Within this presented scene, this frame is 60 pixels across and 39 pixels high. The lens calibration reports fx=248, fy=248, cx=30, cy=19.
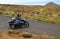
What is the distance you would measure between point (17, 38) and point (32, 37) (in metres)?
1.11

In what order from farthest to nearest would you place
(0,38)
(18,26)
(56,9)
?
(56,9)
(18,26)
(0,38)

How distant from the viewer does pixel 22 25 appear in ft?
75.5

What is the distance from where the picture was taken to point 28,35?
15.9 m

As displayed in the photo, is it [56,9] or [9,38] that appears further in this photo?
[56,9]

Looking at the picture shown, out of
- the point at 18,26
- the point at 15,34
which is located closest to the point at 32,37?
the point at 15,34

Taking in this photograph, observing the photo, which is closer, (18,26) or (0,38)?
(0,38)

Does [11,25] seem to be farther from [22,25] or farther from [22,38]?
[22,38]

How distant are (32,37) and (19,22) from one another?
724 cm

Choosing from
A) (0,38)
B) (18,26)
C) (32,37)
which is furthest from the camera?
(18,26)

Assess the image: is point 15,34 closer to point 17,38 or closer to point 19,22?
point 17,38

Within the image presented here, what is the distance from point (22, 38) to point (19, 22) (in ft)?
Result: 25.5

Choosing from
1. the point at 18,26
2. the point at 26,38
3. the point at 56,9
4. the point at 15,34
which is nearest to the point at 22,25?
the point at 18,26

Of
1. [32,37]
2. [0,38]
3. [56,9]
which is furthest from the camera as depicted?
[56,9]

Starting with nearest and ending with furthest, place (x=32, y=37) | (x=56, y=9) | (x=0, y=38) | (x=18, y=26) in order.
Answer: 1. (x=0, y=38)
2. (x=32, y=37)
3. (x=18, y=26)
4. (x=56, y=9)
